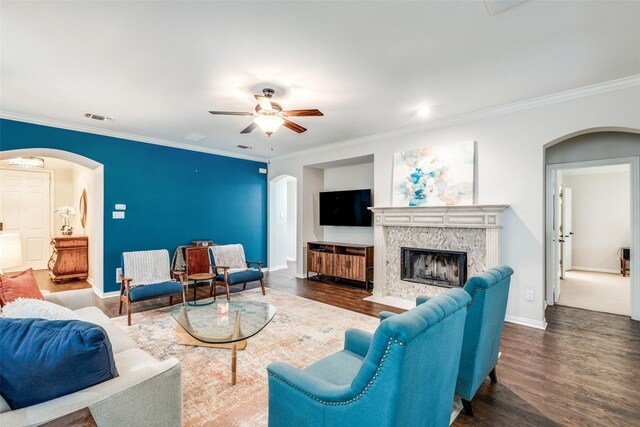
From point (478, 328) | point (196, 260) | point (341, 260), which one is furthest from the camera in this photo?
point (341, 260)

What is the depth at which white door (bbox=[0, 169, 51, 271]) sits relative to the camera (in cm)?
695

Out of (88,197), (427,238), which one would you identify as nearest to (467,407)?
(427,238)

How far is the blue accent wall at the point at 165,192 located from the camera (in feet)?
15.9

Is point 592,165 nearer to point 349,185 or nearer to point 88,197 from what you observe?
point 349,185

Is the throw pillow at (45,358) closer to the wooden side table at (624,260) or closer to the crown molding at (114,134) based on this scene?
the crown molding at (114,134)

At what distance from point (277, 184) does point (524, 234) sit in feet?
17.9

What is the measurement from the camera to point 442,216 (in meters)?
4.38

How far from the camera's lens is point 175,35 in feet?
7.79

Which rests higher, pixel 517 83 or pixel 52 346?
pixel 517 83

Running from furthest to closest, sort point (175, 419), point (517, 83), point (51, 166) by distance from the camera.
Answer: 1. point (51, 166)
2. point (517, 83)
3. point (175, 419)

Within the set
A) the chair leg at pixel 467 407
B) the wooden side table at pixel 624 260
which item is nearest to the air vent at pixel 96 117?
the chair leg at pixel 467 407

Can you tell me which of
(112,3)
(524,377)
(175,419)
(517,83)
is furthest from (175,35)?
(524,377)

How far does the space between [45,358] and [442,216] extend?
14.1 ft

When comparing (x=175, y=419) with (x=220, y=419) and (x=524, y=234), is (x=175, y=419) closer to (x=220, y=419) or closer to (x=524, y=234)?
(x=220, y=419)
